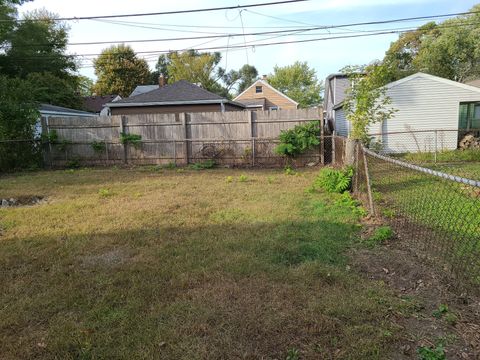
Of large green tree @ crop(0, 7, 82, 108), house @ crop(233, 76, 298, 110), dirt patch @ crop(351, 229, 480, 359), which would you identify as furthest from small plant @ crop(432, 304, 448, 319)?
house @ crop(233, 76, 298, 110)

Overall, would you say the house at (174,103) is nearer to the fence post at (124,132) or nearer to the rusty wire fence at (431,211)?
the fence post at (124,132)

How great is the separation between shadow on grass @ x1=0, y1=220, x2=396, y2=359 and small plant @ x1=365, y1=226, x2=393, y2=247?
0.27 meters

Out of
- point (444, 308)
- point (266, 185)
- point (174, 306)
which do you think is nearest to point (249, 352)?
point (174, 306)

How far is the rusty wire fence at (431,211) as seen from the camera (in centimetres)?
338

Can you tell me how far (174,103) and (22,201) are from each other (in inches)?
452

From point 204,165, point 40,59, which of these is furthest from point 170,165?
point 40,59

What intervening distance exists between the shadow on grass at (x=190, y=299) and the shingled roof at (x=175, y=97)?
14.0 metres

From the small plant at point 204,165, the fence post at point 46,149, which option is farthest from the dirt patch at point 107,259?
the fence post at point 46,149

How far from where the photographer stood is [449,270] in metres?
3.35

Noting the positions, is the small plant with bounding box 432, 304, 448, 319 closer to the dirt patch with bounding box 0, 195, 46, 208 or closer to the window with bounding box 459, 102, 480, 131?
the dirt patch with bounding box 0, 195, 46, 208

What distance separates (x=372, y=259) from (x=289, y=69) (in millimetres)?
50027

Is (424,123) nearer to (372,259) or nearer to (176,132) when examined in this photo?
(176,132)

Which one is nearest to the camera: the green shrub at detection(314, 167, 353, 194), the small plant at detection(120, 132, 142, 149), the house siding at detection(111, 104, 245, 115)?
the green shrub at detection(314, 167, 353, 194)

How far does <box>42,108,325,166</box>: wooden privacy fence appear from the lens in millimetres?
11945
